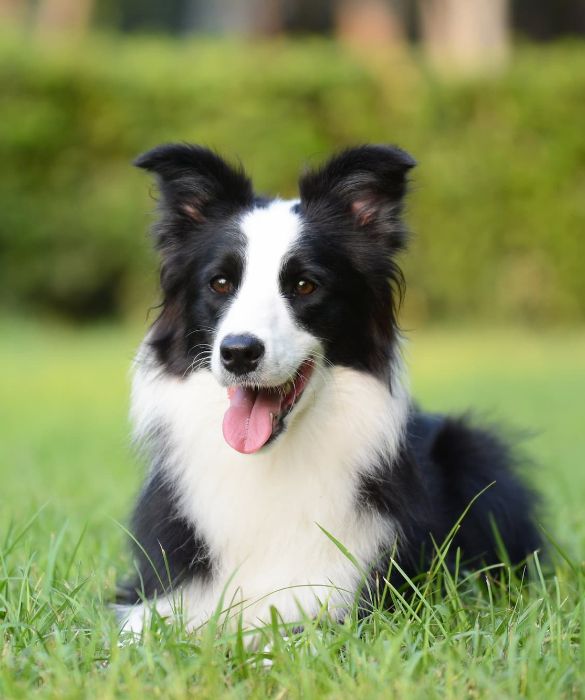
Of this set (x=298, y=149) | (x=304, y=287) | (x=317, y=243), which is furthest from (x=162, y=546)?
(x=298, y=149)

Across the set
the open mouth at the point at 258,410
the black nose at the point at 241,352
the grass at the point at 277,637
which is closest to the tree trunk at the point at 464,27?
the grass at the point at 277,637

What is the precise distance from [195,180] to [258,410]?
3.20ft

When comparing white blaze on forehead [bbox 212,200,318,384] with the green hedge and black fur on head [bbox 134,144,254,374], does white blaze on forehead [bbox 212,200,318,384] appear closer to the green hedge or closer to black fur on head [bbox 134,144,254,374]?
black fur on head [bbox 134,144,254,374]

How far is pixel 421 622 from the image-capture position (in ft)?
11.1

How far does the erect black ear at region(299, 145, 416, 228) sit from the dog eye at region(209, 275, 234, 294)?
0.46 m

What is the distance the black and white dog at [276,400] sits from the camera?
3721 millimetres

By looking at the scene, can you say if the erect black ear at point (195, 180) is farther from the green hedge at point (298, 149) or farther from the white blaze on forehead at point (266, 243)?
the green hedge at point (298, 149)

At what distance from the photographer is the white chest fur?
3.77 meters

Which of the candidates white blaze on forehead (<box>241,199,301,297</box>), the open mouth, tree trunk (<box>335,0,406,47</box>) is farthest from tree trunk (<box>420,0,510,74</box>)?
the open mouth

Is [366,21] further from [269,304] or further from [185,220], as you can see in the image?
[269,304]

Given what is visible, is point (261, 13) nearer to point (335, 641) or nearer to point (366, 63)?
point (366, 63)

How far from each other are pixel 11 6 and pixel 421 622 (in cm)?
2279

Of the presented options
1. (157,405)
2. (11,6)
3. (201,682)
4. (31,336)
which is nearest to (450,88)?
(31,336)

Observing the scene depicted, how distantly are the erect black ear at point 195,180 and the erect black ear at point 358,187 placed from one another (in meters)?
0.26
